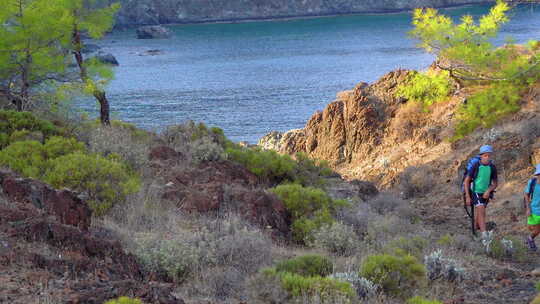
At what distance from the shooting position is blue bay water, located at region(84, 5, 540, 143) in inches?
1838

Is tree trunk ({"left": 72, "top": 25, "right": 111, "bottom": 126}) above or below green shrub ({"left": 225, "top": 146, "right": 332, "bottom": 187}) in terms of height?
above

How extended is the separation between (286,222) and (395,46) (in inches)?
2777

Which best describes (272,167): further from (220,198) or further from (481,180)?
(481,180)

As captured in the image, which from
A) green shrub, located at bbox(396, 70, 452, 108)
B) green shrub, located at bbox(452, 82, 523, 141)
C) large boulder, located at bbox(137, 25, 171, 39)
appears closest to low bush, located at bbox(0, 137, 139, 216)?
green shrub, located at bbox(452, 82, 523, 141)

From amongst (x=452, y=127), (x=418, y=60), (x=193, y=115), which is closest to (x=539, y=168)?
(x=452, y=127)

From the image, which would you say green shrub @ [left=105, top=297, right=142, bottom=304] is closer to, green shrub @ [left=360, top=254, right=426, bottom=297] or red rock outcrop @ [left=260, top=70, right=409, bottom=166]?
green shrub @ [left=360, top=254, right=426, bottom=297]

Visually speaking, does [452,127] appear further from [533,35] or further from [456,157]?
[533,35]

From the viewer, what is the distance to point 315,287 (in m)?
5.94

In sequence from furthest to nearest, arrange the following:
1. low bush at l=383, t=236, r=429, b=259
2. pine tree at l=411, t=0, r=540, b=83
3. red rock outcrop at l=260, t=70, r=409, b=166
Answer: red rock outcrop at l=260, t=70, r=409, b=166
pine tree at l=411, t=0, r=540, b=83
low bush at l=383, t=236, r=429, b=259

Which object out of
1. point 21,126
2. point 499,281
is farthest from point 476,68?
point 499,281

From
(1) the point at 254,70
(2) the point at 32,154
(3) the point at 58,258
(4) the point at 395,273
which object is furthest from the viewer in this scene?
(1) the point at 254,70

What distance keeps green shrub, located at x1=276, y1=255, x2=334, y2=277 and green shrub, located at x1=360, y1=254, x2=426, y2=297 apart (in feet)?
1.31

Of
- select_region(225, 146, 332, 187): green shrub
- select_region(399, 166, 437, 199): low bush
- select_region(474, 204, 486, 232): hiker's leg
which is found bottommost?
select_region(399, 166, 437, 199): low bush

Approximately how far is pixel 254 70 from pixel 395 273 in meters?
62.7
